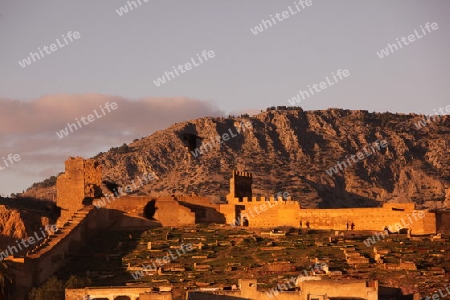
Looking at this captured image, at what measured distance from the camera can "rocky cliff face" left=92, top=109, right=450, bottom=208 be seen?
550 feet

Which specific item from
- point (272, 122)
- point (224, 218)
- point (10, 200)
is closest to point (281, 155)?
point (272, 122)

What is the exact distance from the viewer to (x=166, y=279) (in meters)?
96.1

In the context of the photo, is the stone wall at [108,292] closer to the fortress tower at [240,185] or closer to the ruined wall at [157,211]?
the ruined wall at [157,211]

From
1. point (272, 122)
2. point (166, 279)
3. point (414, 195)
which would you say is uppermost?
point (272, 122)

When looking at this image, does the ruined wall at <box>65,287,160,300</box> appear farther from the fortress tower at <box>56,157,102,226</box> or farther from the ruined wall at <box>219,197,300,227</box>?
the fortress tower at <box>56,157,102,226</box>

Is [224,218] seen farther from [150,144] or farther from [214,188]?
[150,144]

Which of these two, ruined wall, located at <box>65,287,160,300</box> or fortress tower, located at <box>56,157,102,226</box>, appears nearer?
ruined wall, located at <box>65,287,160,300</box>

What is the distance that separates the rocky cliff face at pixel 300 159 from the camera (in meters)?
168

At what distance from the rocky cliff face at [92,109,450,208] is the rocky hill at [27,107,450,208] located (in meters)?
0.13

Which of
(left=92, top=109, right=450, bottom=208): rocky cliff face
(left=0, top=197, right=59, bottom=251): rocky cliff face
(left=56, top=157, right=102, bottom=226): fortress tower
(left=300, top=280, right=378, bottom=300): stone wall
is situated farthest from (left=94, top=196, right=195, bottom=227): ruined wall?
(left=92, top=109, right=450, bottom=208): rocky cliff face

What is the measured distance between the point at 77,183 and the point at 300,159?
6474 centimetres

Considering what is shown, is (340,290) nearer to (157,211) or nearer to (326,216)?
(326,216)

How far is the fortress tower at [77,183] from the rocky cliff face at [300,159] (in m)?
41.8

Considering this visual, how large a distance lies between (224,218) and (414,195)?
201 feet
